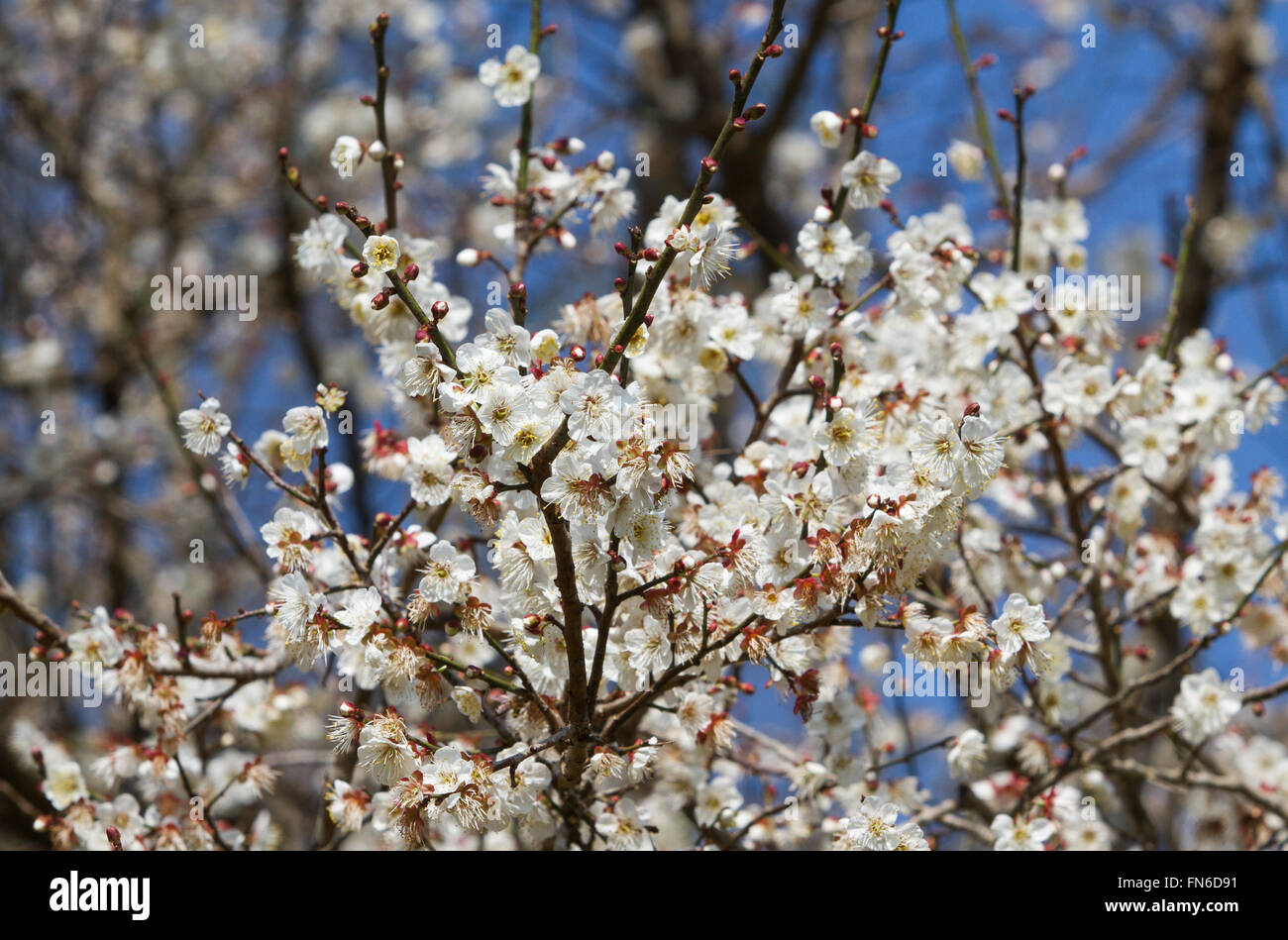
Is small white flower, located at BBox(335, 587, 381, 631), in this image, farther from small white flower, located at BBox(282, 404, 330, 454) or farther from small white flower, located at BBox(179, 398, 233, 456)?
small white flower, located at BBox(179, 398, 233, 456)

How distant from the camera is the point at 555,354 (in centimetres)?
218

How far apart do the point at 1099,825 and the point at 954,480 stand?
6.18 feet

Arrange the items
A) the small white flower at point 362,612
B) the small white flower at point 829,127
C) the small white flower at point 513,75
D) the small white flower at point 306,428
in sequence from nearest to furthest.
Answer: the small white flower at point 362,612 < the small white flower at point 306,428 < the small white flower at point 829,127 < the small white flower at point 513,75

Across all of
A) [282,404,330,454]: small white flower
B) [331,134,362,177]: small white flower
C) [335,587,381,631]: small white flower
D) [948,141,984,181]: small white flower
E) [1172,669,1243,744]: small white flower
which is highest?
[948,141,984,181]: small white flower

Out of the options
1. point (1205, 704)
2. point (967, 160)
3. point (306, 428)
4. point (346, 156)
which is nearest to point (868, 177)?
point (967, 160)

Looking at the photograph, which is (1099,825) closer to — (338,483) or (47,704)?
(338,483)

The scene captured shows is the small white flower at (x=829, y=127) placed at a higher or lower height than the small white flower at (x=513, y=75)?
lower

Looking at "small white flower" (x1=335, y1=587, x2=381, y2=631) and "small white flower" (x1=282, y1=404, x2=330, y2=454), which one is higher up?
"small white flower" (x1=282, y1=404, x2=330, y2=454)

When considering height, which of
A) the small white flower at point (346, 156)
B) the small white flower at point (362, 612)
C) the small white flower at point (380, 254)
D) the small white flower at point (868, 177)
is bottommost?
the small white flower at point (362, 612)

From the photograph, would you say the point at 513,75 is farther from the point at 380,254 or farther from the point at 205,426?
the point at 205,426

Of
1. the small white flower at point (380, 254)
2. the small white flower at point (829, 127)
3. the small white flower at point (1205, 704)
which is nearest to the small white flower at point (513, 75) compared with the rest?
the small white flower at point (829, 127)

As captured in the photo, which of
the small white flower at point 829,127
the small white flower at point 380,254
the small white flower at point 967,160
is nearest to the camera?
the small white flower at point 380,254

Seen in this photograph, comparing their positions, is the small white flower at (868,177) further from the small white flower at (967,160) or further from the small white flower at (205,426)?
the small white flower at (205,426)

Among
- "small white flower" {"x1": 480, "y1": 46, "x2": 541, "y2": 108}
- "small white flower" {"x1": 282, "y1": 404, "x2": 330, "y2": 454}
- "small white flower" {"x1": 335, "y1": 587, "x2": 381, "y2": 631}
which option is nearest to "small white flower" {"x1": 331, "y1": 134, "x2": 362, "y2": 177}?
"small white flower" {"x1": 480, "y1": 46, "x2": 541, "y2": 108}
